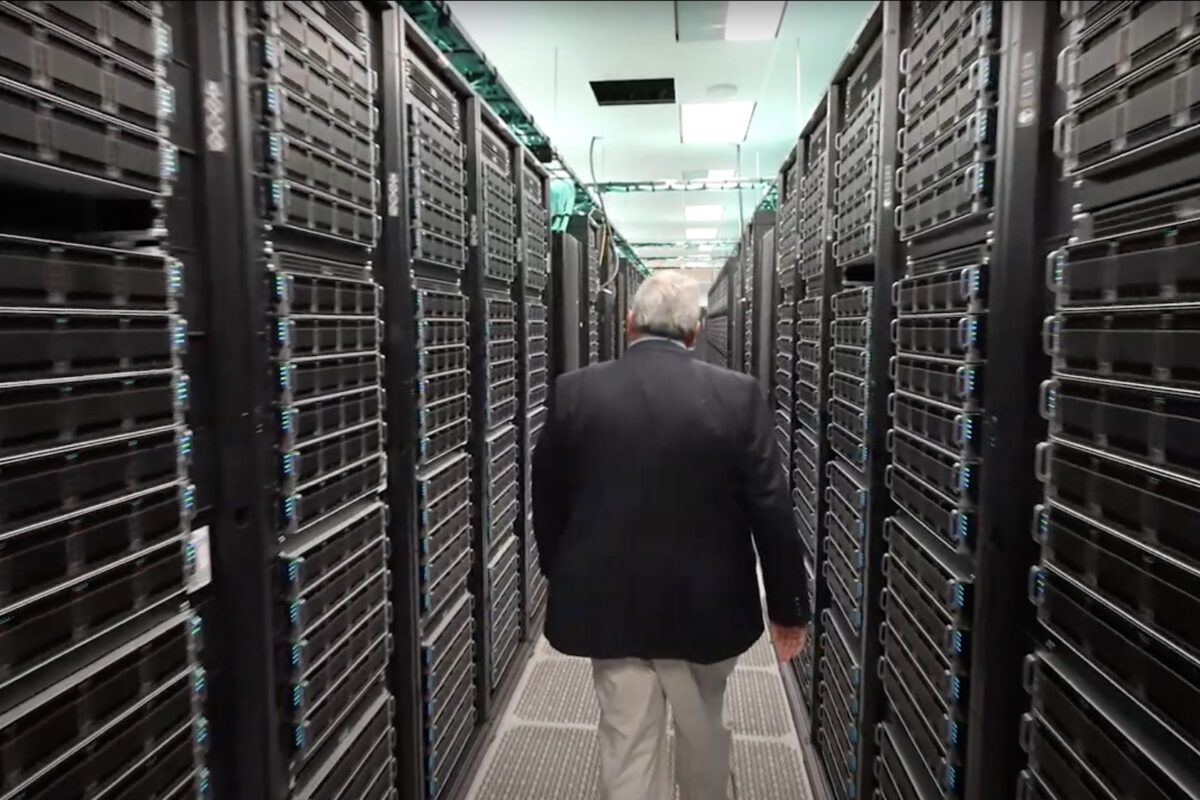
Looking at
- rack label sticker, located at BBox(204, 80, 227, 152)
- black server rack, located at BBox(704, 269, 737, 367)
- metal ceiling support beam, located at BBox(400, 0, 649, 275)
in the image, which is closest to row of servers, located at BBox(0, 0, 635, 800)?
rack label sticker, located at BBox(204, 80, 227, 152)

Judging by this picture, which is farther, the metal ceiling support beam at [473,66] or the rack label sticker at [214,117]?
the metal ceiling support beam at [473,66]

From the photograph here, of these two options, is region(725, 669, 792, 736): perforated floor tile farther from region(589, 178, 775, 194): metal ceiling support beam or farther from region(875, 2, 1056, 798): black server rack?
Answer: region(589, 178, 775, 194): metal ceiling support beam

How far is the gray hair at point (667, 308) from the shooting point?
2055mm

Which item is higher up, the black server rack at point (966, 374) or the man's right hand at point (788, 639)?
the black server rack at point (966, 374)

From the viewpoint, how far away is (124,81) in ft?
3.79

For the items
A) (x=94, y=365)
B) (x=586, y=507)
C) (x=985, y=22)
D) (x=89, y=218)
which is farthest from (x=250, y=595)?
(x=985, y=22)

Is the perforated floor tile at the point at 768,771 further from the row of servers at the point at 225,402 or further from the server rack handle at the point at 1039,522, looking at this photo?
the server rack handle at the point at 1039,522

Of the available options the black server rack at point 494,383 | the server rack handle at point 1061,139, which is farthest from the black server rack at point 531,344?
the server rack handle at point 1061,139

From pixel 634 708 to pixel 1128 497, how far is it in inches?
52.6

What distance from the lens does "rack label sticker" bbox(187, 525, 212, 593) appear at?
133 centimetres

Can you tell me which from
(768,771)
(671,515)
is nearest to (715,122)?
(768,771)

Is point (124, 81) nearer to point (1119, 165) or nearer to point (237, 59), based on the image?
point (237, 59)

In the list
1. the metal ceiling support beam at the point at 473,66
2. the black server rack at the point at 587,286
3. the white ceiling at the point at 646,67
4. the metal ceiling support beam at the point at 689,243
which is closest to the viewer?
the metal ceiling support beam at the point at 473,66

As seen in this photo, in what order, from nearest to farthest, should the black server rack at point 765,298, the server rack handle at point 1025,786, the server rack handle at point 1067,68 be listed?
Result: 1. the server rack handle at point 1067,68
2. the server rack handle at point 1025,786
3. the black server rack at point 765,298
